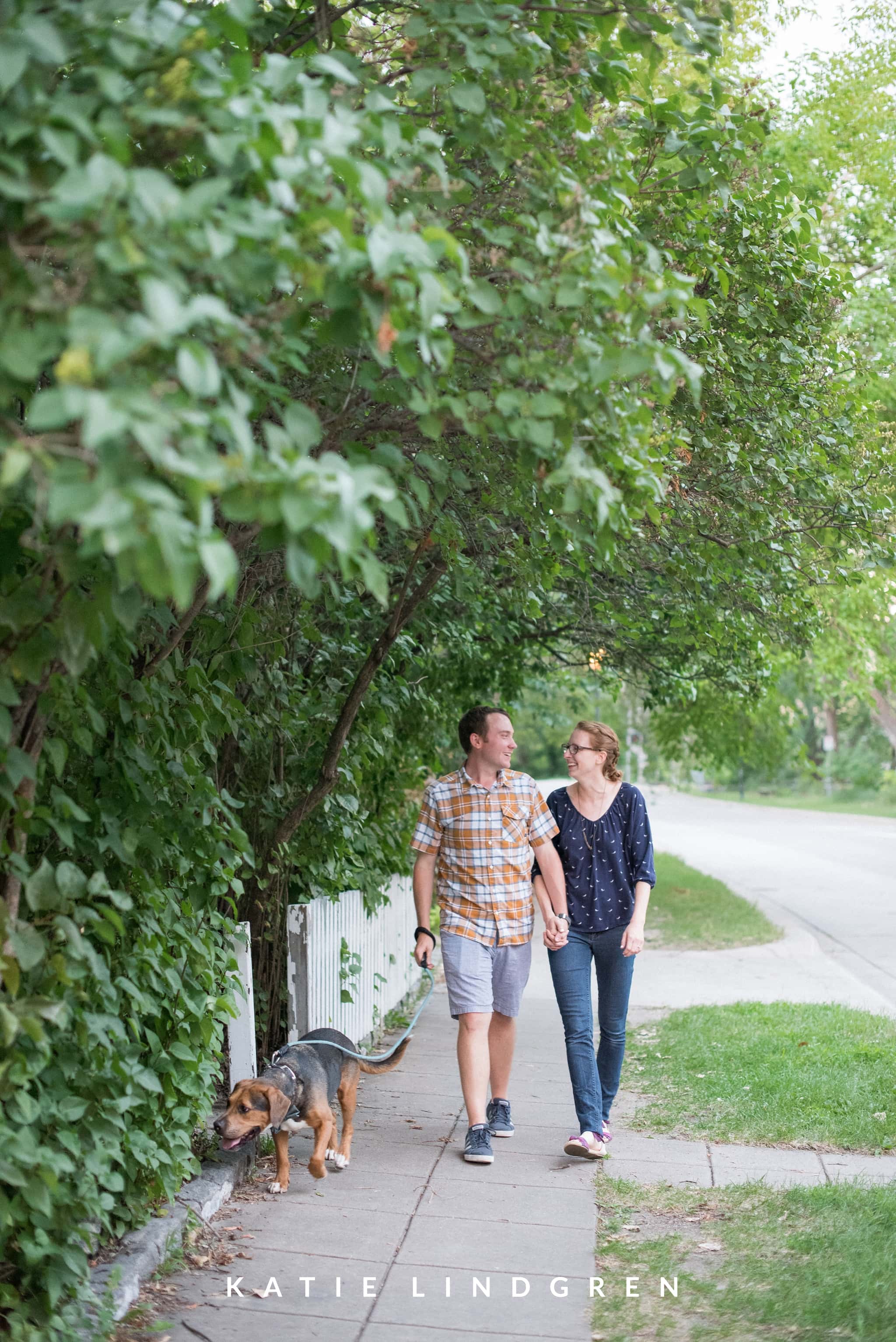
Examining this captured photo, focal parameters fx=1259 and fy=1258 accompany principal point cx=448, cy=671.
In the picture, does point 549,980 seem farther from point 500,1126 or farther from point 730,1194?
point 730,1194

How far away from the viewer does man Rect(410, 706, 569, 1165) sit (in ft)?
18.3

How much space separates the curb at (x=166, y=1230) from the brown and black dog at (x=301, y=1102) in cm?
11

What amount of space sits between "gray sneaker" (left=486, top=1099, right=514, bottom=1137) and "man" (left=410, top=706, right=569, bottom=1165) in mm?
172

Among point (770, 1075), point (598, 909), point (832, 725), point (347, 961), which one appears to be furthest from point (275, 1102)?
point (832, 725)

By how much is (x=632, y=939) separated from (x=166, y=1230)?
7.77ft

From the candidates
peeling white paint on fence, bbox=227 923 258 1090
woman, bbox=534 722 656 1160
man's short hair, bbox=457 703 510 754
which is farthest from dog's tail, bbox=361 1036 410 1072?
man's short hair, bbox=457 703 510 754

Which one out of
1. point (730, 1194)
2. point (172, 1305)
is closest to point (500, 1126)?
point (730, 1194)

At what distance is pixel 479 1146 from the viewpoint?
553 cm

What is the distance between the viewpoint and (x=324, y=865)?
271 inches

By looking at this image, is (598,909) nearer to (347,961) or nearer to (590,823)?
(590,823)

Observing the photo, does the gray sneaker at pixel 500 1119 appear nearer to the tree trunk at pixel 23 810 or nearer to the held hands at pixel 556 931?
the held hands at pixel 556 931

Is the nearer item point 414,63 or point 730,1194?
point 414,63

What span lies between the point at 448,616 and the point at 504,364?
5758mm

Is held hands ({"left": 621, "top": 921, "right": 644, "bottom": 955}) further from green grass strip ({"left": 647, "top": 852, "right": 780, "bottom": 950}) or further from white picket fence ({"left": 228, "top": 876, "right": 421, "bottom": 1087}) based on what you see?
green grass strip ({"left": 647, "top": 852, "right": 780, "bottom": 950})
